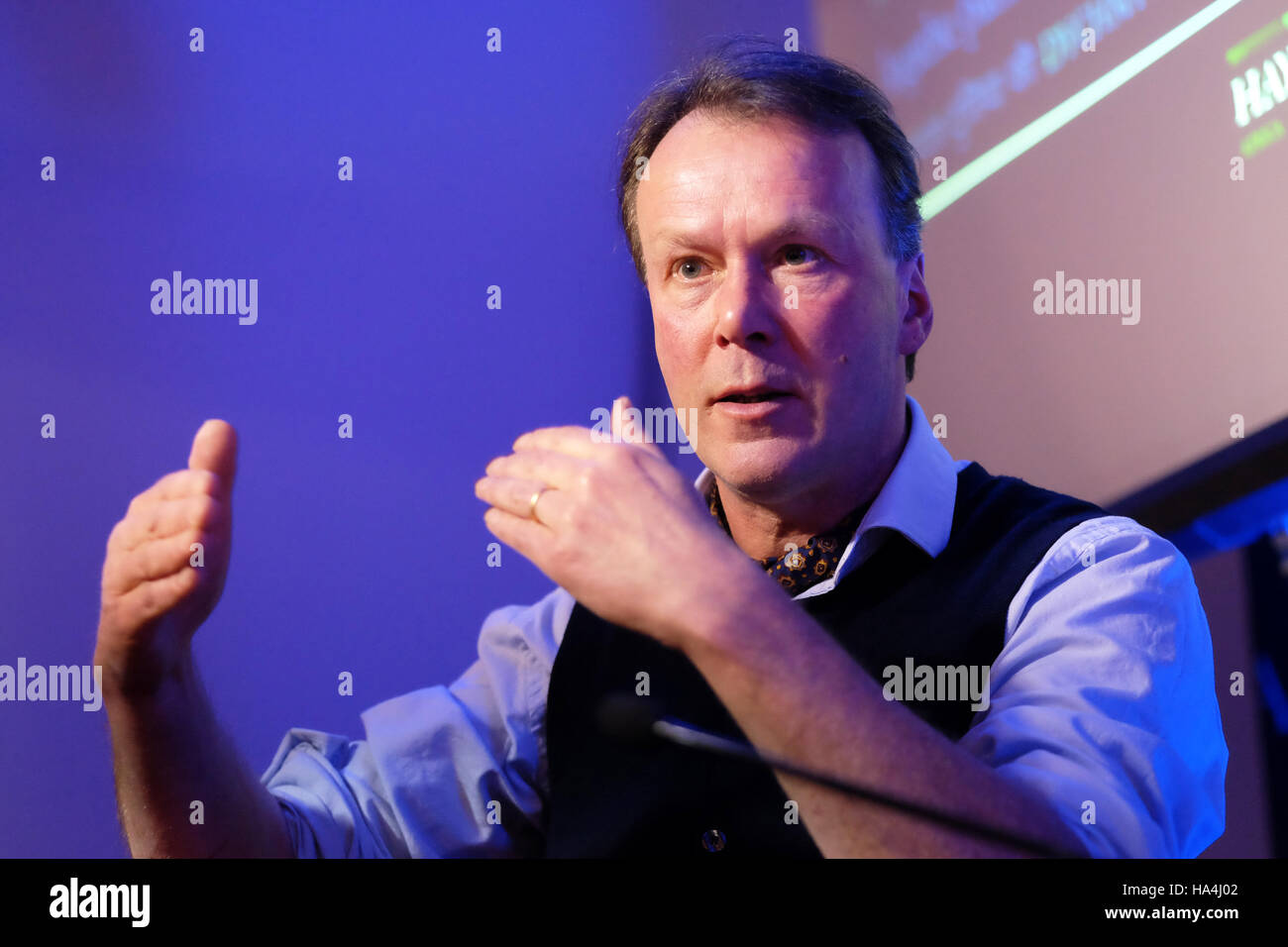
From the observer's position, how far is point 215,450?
0.95 metres

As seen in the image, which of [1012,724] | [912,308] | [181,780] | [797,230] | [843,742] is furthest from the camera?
[912,308]

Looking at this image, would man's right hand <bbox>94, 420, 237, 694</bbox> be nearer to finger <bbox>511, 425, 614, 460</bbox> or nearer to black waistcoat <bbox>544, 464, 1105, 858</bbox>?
finger <bbox>511, 425, 614, 460</bbox>

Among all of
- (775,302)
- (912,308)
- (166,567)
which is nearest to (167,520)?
(166,567)

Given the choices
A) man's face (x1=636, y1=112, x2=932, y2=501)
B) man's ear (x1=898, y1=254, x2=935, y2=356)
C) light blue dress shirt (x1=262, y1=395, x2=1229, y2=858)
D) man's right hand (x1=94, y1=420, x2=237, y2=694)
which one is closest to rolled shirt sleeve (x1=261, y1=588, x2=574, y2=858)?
light blue dress shirt (x1=262, y1=395, x2=1229, y2=858)

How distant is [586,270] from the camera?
4.63 ft

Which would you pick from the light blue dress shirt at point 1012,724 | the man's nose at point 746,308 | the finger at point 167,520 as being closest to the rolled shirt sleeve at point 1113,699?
the light blue dress shirt at point 1012,724

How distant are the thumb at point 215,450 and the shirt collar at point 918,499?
0.65m

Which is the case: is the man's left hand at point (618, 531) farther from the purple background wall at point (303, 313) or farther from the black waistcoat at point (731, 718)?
the purple background wall at point (303, 313)

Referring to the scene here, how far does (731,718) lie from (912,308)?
1.87 ft

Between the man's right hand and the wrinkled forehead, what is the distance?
58 centimetres

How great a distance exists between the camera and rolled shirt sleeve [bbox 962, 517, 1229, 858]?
2.84 feet

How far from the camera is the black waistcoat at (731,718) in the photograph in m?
1.09

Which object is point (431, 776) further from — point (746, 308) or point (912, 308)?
point (912, 308)
